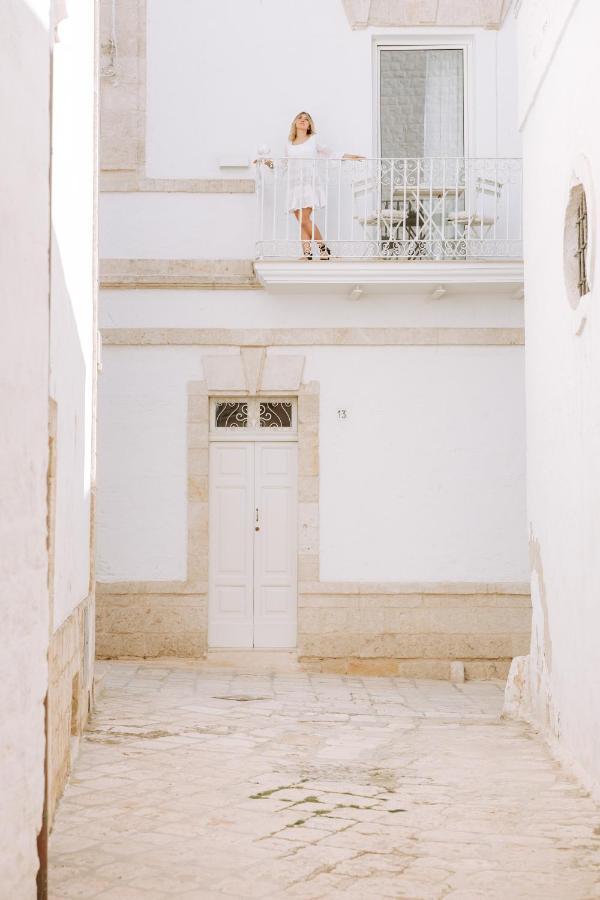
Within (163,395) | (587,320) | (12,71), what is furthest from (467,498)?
(12,71)

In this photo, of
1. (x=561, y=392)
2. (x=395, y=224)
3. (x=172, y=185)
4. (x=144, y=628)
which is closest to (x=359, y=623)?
(x=144, y=628)

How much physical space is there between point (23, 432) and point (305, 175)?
334 inches

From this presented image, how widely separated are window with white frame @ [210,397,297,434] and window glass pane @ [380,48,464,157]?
9.55 feet

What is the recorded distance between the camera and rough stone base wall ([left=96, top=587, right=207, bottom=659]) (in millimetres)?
11766

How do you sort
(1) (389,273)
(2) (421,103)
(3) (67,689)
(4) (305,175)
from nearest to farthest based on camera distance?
(3) (67,689) → (1) (389,273) → (4) (305,175) → (2) (421,103)

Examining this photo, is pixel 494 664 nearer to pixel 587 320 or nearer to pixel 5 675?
pixel 587 320

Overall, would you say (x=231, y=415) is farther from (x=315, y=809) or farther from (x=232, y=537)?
(x=315, y=809)

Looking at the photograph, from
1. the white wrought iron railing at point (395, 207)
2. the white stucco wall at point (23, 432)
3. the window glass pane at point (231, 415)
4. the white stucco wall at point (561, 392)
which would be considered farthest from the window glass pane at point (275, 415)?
the white stucco wall at point (23, 432)

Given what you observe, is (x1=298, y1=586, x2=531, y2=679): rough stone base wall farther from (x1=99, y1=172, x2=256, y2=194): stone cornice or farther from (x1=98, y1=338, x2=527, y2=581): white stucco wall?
(x1=99, y1=172, x2=256, y2=194): stone cornice

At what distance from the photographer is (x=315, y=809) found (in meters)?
5.62

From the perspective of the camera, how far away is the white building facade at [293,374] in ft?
38.8

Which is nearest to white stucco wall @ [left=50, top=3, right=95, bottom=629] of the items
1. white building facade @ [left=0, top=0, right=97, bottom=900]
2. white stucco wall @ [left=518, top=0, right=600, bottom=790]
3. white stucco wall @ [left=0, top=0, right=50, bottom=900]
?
white building facade @ [left=0, top=0, right=97, bottom=900]

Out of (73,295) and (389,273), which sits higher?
(389,273)

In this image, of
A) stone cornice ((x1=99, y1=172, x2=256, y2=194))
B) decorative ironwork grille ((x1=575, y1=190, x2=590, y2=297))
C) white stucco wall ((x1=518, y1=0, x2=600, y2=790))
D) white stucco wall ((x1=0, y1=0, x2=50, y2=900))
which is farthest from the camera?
stone cornice ((x1=99, y1=172, x2=256, y2=194))
